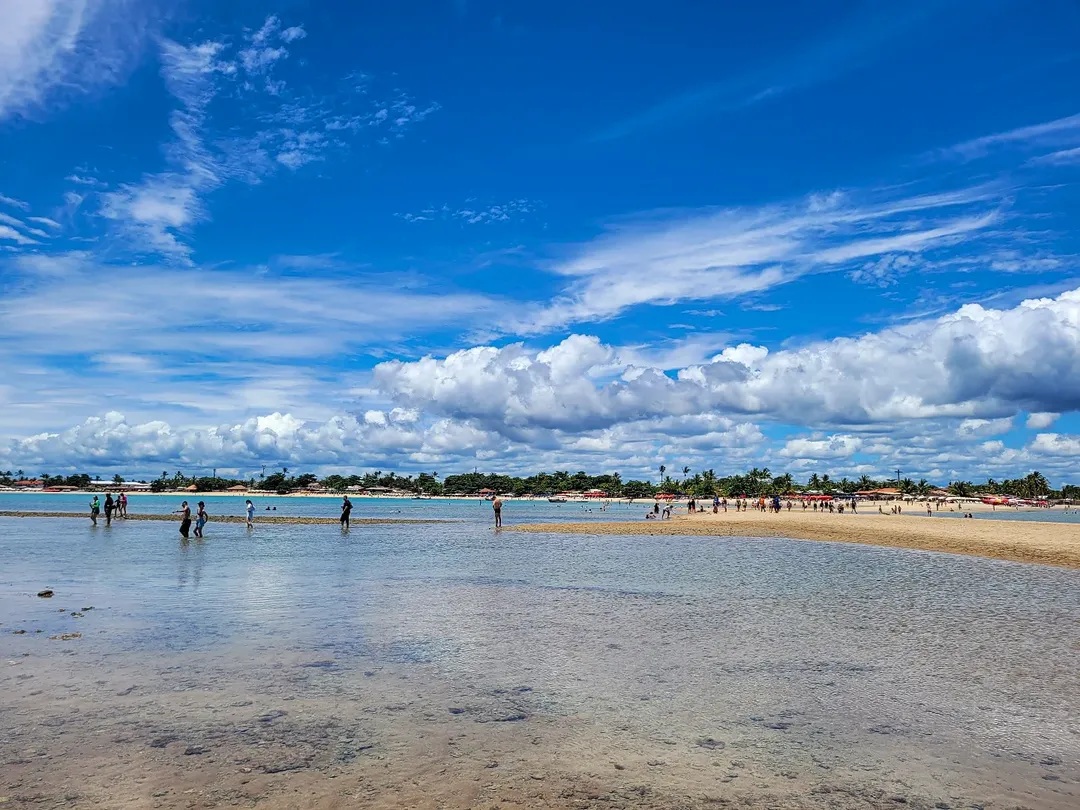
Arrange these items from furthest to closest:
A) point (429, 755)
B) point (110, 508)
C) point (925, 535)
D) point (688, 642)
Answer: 1. point (110, 508)
2. point (925, 535)
3. point (688, 642)
4. point (429, 755)

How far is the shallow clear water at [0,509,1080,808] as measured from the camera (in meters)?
8.92

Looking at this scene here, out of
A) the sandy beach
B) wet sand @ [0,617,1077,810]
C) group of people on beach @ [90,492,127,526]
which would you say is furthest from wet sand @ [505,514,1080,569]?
group of people on beach @ [90,492,127,526]

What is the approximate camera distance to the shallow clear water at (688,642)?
29.3 feet

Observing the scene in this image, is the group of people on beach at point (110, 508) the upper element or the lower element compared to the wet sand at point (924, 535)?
upper

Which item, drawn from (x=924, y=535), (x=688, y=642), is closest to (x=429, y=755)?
(x=688, y=642)

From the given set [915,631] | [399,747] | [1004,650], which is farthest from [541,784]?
[915,631]

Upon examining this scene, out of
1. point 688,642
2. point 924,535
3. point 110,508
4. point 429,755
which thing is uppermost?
point 110,508

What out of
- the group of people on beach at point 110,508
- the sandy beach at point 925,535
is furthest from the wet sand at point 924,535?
the group of people on beach at point 110,508

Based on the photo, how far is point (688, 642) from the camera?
15.0m

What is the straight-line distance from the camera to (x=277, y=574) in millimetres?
26500

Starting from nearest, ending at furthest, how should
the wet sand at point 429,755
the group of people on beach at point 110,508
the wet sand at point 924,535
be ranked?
1. the wet sand at point 429,755
2. the wet sand at point 924,535
3. the group of people on beach at point 110,508

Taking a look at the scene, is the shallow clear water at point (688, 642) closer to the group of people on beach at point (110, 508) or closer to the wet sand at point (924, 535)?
the wet sand at point (924, 535)

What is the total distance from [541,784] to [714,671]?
591cm

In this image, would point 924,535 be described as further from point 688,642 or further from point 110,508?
point 110,508
